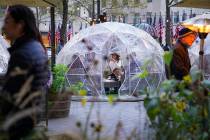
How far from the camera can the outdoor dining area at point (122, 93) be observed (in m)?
4.10

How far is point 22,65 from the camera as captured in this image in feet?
13.2

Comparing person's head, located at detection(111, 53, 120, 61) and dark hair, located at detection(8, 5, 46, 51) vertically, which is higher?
dark hair, located at detection(8, 5, 46, 51)

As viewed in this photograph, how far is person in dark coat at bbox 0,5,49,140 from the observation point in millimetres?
3742

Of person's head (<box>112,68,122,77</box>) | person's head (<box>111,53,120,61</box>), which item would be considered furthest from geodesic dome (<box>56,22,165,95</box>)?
person's head (<box>112,68,122,77</box>)

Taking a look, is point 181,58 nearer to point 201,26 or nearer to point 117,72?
point 201,26

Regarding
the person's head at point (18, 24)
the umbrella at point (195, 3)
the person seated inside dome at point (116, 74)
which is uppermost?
the umbrella at point (195, 3)

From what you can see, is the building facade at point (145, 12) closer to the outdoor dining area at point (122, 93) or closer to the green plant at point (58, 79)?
the outdoor dining area at point (122, 93)

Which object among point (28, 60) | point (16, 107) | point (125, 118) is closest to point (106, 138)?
point (16, 107)

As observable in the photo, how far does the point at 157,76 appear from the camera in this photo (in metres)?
18.8

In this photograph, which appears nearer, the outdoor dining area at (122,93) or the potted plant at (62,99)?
the outdoor dining area at (122,93)

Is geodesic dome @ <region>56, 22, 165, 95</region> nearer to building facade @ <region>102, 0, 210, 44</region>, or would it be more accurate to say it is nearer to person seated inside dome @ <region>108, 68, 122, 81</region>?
person seated inside dome @ <region>108, 68, 122, 81</region>

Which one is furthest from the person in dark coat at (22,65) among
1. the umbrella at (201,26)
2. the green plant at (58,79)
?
the green plant at (58,79)

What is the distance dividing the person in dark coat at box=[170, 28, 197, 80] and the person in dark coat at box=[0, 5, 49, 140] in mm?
4703

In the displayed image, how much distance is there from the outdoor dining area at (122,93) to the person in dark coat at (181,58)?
0.19m
